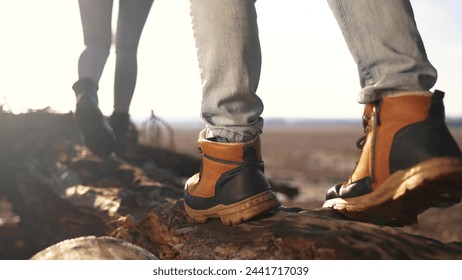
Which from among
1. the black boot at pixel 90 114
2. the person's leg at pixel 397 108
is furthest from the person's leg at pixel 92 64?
the person's leg at pixel 397 108

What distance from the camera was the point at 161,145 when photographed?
390 centimetres

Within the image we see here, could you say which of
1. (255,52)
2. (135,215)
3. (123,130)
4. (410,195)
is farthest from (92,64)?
(410,195)

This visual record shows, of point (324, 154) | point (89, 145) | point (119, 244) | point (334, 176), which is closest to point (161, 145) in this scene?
point (89, 145)

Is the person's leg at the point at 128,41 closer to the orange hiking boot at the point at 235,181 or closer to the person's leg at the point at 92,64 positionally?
the person's leg at the point at 92,64

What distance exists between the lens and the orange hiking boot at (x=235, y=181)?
1.52 meters

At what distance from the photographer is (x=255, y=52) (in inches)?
58.9

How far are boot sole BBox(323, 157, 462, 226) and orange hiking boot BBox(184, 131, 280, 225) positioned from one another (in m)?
0.27

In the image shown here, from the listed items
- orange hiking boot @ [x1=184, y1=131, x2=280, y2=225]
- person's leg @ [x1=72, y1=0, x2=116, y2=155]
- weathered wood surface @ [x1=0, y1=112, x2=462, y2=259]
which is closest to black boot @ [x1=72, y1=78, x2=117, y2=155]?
person's leg @ [x1=72, y1=0, x2=116, y2=155]

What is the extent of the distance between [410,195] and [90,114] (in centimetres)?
203

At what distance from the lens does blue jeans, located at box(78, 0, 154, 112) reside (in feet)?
9.86

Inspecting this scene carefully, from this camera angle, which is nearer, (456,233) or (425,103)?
(425,103)

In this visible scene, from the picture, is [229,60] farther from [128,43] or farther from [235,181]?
[128,43]

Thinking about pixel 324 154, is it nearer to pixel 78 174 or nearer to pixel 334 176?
pixel 334 176

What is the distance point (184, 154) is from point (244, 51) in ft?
8.07
